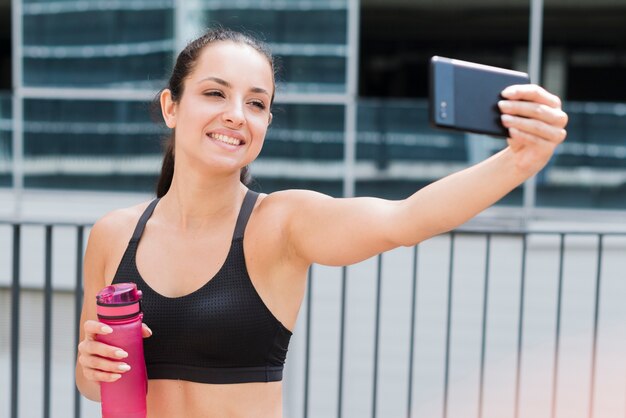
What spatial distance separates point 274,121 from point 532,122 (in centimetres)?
563

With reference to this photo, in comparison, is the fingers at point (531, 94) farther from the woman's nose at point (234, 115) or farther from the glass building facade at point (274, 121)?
the glass building facade at point (274, 121)

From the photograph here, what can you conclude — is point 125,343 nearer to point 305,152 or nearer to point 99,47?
point 305,152

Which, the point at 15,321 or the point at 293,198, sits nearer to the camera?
the point at 293,198

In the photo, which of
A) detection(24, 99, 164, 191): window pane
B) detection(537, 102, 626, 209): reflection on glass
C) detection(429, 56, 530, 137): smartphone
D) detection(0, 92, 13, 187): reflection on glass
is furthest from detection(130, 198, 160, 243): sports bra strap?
detection(0, 92, 13, 187): reflection on glass

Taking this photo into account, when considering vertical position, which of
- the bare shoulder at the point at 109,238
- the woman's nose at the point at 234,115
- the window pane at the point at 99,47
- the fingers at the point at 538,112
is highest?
the window pane at the point at 99,47

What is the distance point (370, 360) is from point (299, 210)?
531 centimetres

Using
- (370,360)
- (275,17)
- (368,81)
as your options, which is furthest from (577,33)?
(370,360)

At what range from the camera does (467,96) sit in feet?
4.42

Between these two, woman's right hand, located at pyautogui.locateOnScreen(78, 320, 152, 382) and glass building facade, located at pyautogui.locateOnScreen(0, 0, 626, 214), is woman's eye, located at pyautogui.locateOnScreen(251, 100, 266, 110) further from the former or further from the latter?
glass building facade, located at pyautogui.locateOnScreen(0, 0, 626, 214)

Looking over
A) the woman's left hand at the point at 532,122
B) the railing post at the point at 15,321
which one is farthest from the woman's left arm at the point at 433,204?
the railing post at the point at 15,321

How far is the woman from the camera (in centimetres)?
164

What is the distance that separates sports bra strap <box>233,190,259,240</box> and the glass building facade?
16.8ft

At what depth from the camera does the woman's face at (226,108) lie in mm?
1675

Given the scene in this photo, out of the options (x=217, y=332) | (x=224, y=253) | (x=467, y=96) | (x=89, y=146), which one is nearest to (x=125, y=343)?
(x=217, y=332)
